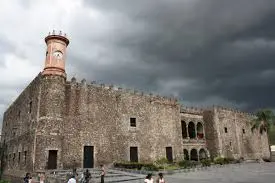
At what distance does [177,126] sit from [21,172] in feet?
57.8

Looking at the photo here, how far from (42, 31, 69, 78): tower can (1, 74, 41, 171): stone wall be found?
1.56m

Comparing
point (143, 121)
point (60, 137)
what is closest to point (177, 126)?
point (143, 121)

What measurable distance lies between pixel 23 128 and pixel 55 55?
8.21m

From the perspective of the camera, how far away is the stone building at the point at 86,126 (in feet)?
75.6

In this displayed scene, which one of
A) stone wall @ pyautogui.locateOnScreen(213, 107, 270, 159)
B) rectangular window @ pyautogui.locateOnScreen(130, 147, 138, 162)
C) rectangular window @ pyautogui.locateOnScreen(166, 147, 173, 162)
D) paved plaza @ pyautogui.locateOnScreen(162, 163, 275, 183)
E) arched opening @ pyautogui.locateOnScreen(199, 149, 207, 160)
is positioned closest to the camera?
paved plaza @ pyautogui.locateOnScreen(162, 163, 275, 183)

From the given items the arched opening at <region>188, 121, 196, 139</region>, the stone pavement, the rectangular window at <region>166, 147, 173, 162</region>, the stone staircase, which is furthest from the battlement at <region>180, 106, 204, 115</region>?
the stone staircase

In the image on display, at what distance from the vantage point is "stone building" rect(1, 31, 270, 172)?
75.6 feet

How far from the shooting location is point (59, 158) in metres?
22.6

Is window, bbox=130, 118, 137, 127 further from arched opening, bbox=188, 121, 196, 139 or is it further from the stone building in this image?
arched opening, bbox=188, 121, 196, 139

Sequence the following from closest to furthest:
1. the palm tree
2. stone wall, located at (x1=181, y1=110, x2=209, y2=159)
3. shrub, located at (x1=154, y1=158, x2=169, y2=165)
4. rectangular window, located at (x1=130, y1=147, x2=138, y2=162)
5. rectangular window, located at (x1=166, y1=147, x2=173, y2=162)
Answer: rectangular window, located at (x1=130, y1=147, x2=138, y2=162) → shrub, located at (x1=154, y1=158, x2=169, y2=165) → rectangular window, located at (x1=166, y1=147, x2=173, y2=162) → stone wall, located at (x1=181, y1=110, x2=209, y2=159) → the palm tree

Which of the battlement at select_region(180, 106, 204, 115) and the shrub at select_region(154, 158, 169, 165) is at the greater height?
the battlement at select_region(180, 106, 204, 115)

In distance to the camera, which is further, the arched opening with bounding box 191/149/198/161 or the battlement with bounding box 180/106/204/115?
the arched opening with bounding box 191/149/198/161

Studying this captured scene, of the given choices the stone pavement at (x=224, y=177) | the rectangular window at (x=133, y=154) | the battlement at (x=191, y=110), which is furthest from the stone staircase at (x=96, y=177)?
the battlement at (x=191, y=110)

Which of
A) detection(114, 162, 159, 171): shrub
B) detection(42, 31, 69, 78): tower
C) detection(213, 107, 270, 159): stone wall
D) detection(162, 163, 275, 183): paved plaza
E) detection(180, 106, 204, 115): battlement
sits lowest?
detection(162, 163, 275, 183): paved plaza
